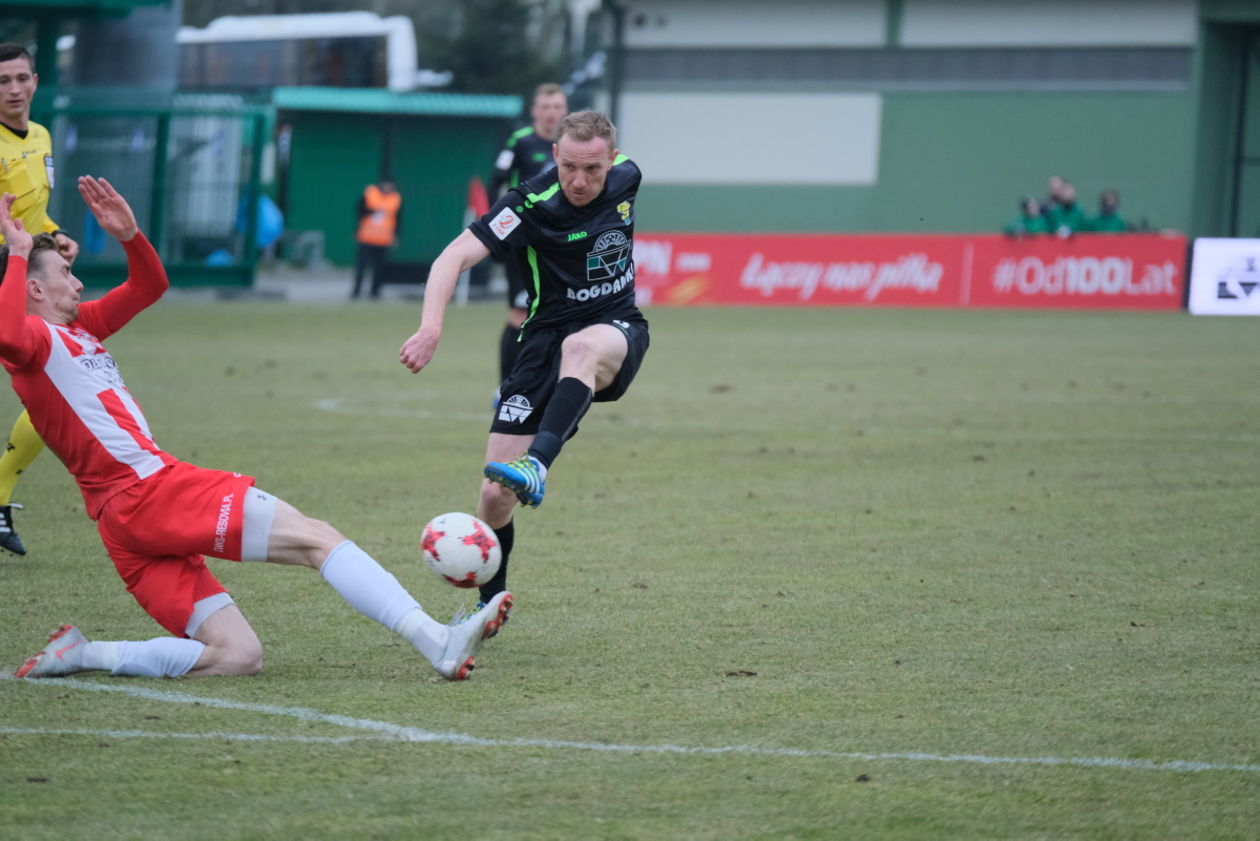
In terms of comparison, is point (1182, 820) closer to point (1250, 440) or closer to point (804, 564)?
point (804, 564)

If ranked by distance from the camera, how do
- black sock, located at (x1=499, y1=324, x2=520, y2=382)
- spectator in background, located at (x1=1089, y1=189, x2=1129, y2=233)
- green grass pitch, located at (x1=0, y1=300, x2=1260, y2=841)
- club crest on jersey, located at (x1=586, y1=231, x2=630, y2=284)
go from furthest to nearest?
spectator in background, located at (x1=1089, y1=189, x2=1129, y2=233), black sock, located at (x1=499, y1=324, x2=520, y2=382), club crest on jersey, located at (x1=586, y1=231, x2=630, y2=284), green grass pitch, located at (x1=0, y1=300, x2=1260, y2=841)

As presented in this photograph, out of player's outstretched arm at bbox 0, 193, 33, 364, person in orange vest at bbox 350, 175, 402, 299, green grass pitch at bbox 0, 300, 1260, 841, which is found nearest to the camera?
green grass pitch at bbox 0, 300, 1260, 841

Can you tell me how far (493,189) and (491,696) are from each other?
8240 millimetres

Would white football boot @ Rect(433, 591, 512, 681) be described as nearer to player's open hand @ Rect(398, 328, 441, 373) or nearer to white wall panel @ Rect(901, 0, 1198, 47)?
player's open hand @ Rect(398, 328, 441, 373)

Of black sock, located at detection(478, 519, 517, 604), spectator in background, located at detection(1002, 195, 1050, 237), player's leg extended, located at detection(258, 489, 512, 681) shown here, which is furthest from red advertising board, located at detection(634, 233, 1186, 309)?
player's leg extended, located at detection(258, 489, 512, 681)

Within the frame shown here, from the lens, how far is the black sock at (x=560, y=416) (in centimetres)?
570

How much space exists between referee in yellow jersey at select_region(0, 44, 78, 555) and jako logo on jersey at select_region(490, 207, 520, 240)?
2461 millimetres

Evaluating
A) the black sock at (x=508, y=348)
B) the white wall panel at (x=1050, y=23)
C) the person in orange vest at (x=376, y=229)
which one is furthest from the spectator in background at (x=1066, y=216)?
the black sock at (x=508, y=348)

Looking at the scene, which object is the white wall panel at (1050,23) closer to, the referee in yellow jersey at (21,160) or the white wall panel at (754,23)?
the white wall panel at (754,23)

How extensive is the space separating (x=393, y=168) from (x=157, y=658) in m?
29.5

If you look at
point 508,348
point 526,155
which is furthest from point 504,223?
point 526,155

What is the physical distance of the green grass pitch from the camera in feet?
13.1

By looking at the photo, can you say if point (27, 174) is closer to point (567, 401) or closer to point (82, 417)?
point (82, 417)

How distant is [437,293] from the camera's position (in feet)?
18.7
